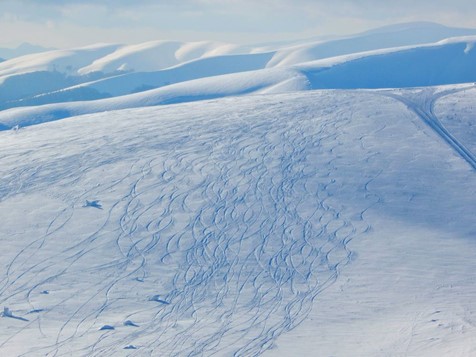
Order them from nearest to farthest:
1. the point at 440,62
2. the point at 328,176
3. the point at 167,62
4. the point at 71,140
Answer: the point at 328,176 → the point at 71,140 → the point at 440,62 → the point at 167,62

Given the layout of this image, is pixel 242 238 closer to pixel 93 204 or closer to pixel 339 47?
pixel 93 204

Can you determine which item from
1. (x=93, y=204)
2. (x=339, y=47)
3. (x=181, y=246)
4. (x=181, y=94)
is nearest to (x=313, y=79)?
(x=181, y=94)

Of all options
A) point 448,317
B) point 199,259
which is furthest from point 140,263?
point 448,317

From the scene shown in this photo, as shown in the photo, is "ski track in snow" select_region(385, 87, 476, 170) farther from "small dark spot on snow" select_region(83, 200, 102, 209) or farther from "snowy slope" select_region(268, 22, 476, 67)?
"snowy slope" select_region(268, 22, 476, 67)

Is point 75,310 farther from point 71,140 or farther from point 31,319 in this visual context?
point 71,140

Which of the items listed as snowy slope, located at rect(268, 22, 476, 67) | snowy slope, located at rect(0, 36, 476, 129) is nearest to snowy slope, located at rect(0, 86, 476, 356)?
snowy slope, located at rect(0, 36, 476, 129)

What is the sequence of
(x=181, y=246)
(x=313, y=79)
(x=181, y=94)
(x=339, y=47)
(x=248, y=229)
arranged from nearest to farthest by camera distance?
(x=181, y=246) < (x=248, y=229) < (x=181, y=94) < (x=313, y=79) < (x=339, y=47)
